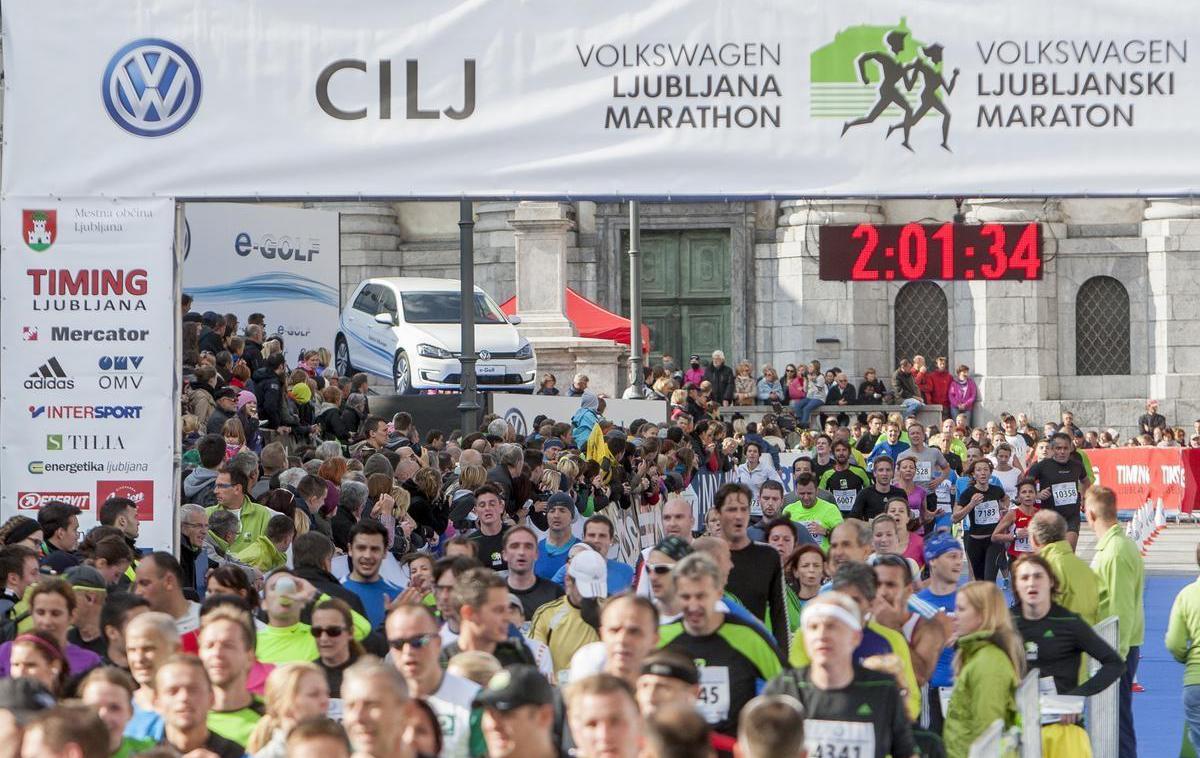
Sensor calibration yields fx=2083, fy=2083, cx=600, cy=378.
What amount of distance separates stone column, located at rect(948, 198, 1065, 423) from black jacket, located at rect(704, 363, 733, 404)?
6.56 m

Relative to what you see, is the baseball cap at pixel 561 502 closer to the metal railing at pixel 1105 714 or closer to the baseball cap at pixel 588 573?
the baseball cap at pixel 588 573

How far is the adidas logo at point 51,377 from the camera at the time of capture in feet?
40.2

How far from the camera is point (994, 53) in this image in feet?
40.2

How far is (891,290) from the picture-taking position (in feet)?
142

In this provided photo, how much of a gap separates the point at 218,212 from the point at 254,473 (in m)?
16.4

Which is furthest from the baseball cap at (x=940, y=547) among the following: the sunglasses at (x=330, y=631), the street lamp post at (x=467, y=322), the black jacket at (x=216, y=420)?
the street lamp post at (x=467, y=322)

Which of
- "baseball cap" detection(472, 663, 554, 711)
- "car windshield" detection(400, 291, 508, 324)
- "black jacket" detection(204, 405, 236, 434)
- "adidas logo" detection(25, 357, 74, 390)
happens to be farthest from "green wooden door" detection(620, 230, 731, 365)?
"baseball cap" detection(472, 663, 554, 711)

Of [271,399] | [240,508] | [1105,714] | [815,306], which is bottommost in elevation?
[1105,714]

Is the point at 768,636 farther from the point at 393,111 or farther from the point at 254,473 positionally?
the point at 254,473

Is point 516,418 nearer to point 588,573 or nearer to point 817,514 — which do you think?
point 817,514

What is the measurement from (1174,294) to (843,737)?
36221 mm

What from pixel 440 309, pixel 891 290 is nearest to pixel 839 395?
pixel 891 290

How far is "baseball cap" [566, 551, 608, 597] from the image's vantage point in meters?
11.1

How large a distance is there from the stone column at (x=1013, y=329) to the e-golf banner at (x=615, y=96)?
29.9 metres
